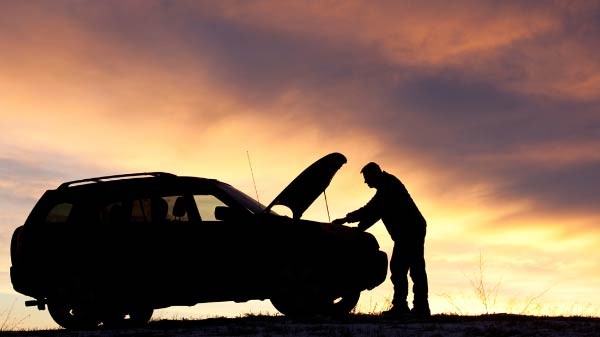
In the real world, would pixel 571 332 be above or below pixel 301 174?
below

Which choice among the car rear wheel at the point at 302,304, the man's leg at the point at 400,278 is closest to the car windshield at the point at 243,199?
the car rear wheel at the point at 302,304

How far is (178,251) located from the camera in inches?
494

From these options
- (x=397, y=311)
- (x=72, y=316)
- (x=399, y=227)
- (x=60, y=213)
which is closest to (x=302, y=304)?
(x=397, y=311)

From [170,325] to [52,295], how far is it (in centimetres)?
221

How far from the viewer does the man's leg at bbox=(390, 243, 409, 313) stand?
13336mm

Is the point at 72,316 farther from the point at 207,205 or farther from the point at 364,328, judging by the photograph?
the point at 364,328

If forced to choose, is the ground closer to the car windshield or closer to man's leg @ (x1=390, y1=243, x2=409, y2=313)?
man's leg @ (x1=390, y1=243, x2=409, y2=313)

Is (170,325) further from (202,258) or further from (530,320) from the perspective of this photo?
(530,320)

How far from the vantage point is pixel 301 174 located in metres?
12.8

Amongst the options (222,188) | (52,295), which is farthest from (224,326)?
(52,295)

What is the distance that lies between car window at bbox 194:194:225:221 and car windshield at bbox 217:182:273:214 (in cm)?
20

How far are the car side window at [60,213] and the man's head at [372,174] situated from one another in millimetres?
4430

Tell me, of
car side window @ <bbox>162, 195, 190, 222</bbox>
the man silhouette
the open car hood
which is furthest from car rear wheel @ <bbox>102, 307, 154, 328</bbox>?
the man silhouette

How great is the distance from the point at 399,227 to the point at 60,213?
505 centimetres
